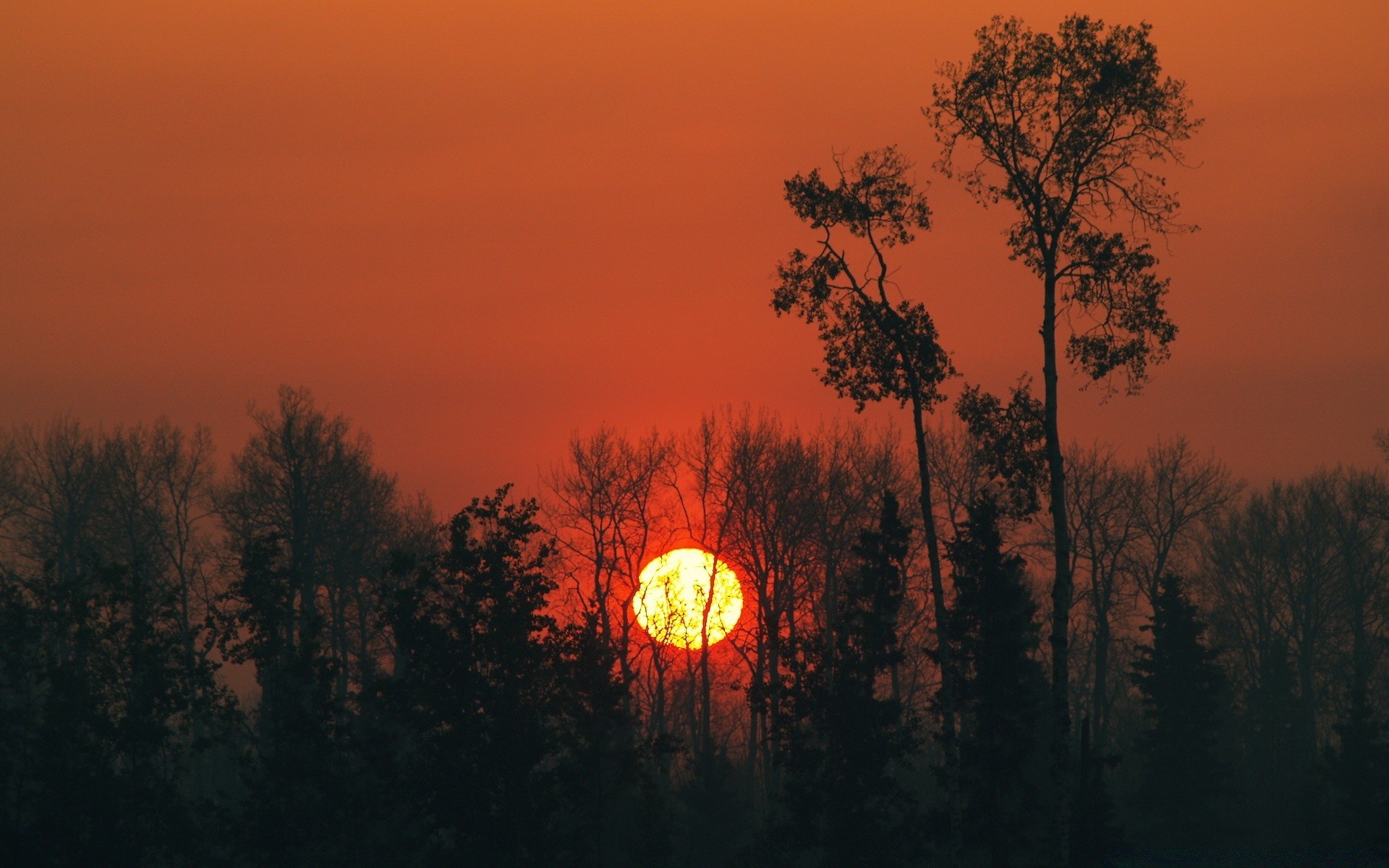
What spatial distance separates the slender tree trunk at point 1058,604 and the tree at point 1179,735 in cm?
3289

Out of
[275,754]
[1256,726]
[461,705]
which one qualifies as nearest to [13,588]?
[275,754]

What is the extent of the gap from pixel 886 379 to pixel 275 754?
20.2 meters

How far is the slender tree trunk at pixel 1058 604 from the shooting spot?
83.9 ft

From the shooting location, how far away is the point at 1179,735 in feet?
187

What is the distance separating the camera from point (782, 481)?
6275 centimetres

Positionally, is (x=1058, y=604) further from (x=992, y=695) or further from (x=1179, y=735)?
(x=1179, y=735)

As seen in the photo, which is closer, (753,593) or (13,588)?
(13,588)

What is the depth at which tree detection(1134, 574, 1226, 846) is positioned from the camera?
56469mm

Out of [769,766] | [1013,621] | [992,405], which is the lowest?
[769,766]

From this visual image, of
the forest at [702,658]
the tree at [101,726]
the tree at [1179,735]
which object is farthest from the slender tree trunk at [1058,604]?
the tree at [1179,735]

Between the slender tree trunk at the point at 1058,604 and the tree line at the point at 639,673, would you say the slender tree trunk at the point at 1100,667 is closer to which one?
the tree line at the point at 639,673

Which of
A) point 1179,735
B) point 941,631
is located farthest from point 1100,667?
point 941,631

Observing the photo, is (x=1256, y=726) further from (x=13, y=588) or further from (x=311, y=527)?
(x=13, y=588)

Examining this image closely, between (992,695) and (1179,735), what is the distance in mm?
23276
